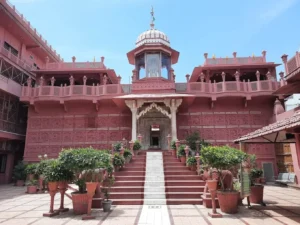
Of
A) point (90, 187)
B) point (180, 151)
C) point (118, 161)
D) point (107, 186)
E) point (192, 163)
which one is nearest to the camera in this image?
point (90, 187)

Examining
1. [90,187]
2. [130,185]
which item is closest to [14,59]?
[130,185]

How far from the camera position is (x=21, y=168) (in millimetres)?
13352

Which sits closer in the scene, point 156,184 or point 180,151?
point 156,184

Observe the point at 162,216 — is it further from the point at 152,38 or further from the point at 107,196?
the point at 152,38

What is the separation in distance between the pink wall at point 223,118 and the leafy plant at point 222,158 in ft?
25.9

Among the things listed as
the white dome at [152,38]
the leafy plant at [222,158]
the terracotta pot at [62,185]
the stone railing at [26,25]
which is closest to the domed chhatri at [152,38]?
the white dome at [152,38]

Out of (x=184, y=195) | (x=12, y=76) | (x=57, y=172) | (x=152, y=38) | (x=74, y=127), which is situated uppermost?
(x=152, y=38)

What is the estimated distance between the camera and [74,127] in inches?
595

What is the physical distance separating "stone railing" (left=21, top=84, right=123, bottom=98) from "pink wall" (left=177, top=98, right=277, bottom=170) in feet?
15.7

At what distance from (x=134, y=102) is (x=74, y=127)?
476 cm

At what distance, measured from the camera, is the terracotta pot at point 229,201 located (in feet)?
19.5

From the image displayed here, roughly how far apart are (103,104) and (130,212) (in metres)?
9.96

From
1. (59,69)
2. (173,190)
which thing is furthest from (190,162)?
(59,69)

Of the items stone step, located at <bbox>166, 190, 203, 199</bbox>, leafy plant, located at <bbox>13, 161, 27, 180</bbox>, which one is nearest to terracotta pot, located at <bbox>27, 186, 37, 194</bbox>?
leafy plant, located at <bbox>13, 161, 27, 180</bbox>
